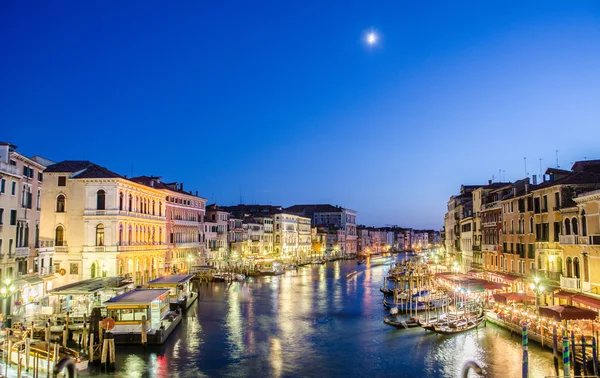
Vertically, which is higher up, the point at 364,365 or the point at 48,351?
the point at 48,351

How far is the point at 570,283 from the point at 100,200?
2816cm

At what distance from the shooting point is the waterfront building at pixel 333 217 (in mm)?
124688

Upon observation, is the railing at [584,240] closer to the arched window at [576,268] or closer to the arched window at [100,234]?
the arched window at [576,268]

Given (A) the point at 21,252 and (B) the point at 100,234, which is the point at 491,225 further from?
(A) the point at 21,252

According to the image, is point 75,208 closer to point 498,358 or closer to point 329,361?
point 329,361

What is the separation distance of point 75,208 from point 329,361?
72.7 feet

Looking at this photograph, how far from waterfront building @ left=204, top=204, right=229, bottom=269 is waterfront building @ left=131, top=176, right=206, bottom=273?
2031 millimetres

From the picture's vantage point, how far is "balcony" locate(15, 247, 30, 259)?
24.2 meters

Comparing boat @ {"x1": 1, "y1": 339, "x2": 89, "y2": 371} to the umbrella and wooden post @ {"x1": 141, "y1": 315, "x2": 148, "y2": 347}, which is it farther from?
the umbrella

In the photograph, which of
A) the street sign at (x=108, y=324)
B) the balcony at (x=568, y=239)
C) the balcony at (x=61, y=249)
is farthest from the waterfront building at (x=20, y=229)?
the balcony at (x=568, y=239)

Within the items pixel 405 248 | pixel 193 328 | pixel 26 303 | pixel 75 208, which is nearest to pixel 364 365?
pixel 193 328

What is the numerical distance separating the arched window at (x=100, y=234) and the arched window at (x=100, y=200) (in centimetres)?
115

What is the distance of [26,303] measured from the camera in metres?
24.0

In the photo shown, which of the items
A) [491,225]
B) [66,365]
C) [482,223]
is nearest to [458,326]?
[491,225]
